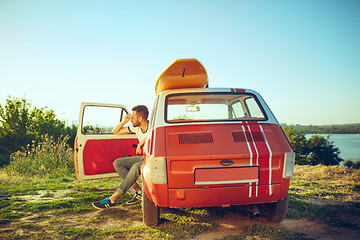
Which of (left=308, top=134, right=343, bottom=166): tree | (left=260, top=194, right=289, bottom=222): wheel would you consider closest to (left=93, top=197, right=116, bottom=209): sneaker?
(left=260, top=194, right=289, bottom=222): wheel

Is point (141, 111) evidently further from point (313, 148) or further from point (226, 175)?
point (313, 148)

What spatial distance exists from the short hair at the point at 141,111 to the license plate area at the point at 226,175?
2132 mm

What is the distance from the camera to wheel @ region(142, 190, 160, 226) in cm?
327

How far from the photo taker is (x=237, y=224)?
3475 millimetres

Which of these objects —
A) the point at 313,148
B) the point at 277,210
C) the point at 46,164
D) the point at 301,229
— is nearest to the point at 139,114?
the point at 277,210

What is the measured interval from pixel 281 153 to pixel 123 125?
3.10 meters

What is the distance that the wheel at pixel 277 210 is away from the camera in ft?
10.9

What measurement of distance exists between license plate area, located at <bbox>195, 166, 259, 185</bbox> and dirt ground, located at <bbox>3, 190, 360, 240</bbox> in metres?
0.71

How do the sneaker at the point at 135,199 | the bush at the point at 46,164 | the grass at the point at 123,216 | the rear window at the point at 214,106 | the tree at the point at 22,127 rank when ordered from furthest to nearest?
the tree at the point at 22,127
the bush at the point at 46,164
the sneaker at the point at 135,199
the rear window at the point at 214,106
the grass at the point at 123,216

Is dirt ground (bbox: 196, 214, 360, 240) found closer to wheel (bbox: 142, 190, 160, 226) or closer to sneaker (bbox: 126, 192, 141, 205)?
wheel (bbox: 142, 190, 160, 226)

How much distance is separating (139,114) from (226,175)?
229 centimetres

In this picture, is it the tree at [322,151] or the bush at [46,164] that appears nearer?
the bush at [46,164]

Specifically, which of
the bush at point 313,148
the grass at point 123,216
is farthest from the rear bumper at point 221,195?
the bush at point 313,148

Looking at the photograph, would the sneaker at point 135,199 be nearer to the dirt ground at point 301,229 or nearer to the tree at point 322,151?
the dirt ground at point 301,229
